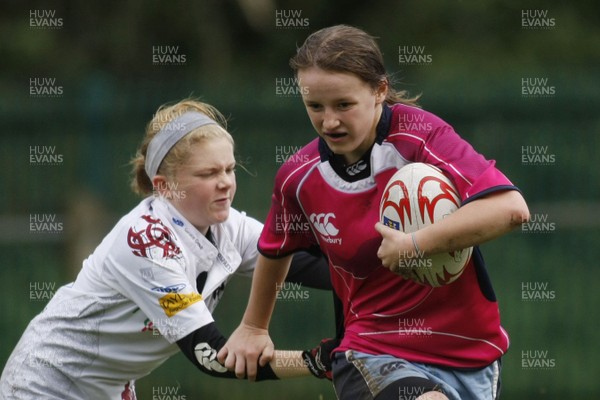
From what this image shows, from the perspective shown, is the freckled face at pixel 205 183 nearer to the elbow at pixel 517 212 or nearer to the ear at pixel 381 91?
the ear at pixel 381 91

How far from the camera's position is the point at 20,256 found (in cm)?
837

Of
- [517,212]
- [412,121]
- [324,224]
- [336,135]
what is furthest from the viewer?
[324,224]

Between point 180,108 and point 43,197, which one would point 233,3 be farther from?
point 180,108

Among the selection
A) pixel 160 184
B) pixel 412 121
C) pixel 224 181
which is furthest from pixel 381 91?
pixel 160 184

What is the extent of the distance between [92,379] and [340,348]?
1164 mm

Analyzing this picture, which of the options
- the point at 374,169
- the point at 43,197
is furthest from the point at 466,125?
the point at 374,169

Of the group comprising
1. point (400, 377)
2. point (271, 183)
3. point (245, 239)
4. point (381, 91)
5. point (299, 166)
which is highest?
point (381, 91)

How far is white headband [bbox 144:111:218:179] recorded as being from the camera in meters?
4.78

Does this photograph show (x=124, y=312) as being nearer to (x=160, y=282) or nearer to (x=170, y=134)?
(x=160, y=282)

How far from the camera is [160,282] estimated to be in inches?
184

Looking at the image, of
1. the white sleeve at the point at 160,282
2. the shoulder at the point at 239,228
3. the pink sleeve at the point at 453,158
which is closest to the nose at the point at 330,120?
the pink sleeve at the point at 453,158

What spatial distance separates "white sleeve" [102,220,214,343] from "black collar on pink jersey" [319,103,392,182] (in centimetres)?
84

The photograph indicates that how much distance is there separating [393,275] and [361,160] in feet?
1.51

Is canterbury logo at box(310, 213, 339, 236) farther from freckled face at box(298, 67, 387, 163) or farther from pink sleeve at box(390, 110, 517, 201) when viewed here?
pink sleeve at box(390, 110, 517, 201)
